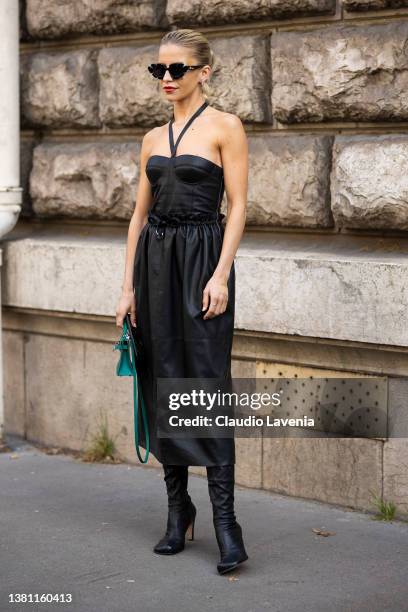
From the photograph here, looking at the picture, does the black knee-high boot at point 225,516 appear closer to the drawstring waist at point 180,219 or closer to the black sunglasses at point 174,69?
the drawstring waist at point 180,219

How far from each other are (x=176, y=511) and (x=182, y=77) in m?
1.64

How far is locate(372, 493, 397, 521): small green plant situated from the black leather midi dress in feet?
3.30

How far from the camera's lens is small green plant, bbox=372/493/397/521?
5434 millimetres

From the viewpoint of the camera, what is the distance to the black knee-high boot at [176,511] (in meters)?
4.95

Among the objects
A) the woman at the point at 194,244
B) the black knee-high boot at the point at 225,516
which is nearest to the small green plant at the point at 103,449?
the woman at the point at 194,244

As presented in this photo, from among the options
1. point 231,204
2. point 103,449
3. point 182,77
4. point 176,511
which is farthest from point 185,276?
point 103,449

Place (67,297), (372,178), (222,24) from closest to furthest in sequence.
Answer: (372,178), (222,24), (67,297)

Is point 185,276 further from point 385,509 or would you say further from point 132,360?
point 385,509

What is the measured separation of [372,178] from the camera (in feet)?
17.7

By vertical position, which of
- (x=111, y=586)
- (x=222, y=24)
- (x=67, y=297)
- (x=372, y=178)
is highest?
(x=222, y=24)

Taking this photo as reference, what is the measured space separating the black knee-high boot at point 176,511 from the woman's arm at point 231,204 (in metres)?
0.67

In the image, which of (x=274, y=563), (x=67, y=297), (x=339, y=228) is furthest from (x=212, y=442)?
(x=67, y=297)

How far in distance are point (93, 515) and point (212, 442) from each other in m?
1.08

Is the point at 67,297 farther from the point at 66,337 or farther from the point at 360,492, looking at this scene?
the point at 360,492
